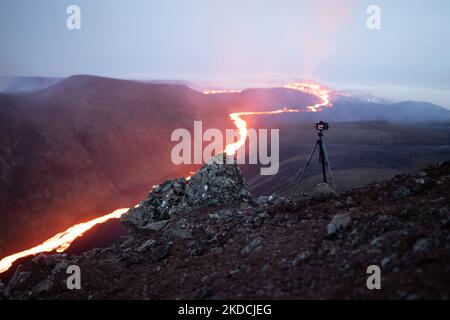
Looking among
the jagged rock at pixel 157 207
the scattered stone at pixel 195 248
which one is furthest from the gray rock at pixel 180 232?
the jagged rock at pixel 157 207

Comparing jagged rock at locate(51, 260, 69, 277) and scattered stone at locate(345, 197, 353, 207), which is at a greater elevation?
scattered stone at locate(345, 197, 353, 207)

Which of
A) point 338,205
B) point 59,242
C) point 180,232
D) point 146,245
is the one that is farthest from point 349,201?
point 59,242

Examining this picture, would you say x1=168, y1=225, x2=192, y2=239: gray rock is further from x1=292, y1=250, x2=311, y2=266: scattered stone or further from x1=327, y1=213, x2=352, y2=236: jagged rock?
x1=327, y1=213, x2=352, y2=236: jagged rock

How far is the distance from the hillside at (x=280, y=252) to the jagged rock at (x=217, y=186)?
58mm

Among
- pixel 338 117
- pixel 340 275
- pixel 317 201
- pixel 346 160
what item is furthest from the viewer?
pixel 338 117

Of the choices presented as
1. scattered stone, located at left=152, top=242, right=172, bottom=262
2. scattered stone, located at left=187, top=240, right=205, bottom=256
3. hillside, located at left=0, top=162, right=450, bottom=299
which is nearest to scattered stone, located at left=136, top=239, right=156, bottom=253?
hillside, located at left=0, top=162, right=450, bottom=299

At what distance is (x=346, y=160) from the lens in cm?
4972

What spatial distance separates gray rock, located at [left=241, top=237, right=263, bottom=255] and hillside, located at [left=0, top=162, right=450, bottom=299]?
0.08ft

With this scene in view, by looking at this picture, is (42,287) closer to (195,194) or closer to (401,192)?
(195,194)

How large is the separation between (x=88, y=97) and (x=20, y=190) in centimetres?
5355

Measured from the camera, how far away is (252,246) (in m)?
8.60

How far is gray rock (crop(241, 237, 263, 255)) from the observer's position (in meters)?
8.46

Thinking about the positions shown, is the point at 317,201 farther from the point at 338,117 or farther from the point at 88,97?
the point at 338,117

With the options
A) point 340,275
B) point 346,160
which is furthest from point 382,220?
point 346,160
